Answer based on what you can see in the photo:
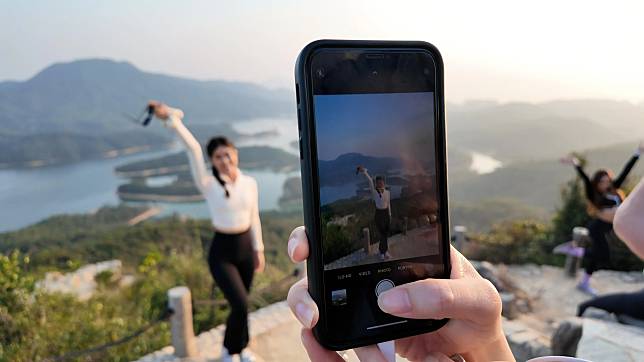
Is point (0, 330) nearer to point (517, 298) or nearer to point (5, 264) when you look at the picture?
point (5, 264)

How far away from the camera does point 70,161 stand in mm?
41250

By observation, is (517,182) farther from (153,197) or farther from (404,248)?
(153,197)

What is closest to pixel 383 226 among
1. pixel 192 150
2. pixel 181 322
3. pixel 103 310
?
pixel 192 150

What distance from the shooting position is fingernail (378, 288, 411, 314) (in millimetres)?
1022

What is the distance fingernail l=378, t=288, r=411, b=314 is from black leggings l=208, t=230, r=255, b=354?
8.26 feet

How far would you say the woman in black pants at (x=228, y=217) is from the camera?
11.1 ft

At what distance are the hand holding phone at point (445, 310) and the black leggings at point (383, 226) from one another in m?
0.12

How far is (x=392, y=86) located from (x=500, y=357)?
0.81 metres

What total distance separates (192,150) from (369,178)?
269 cm

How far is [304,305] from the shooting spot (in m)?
1.06

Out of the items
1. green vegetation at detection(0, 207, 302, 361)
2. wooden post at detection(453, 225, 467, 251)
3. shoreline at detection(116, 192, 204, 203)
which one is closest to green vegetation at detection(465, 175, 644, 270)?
wooden post at detection(453, 225, 467, 251)

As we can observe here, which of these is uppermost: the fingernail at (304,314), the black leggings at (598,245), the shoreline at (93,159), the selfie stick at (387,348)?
the fingernail at (304,314)

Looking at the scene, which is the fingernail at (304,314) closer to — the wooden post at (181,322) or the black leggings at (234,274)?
the black leggings at (234,274)

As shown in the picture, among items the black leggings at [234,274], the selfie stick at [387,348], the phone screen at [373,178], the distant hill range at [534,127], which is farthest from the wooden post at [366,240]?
the distant hill range at [534,127]
